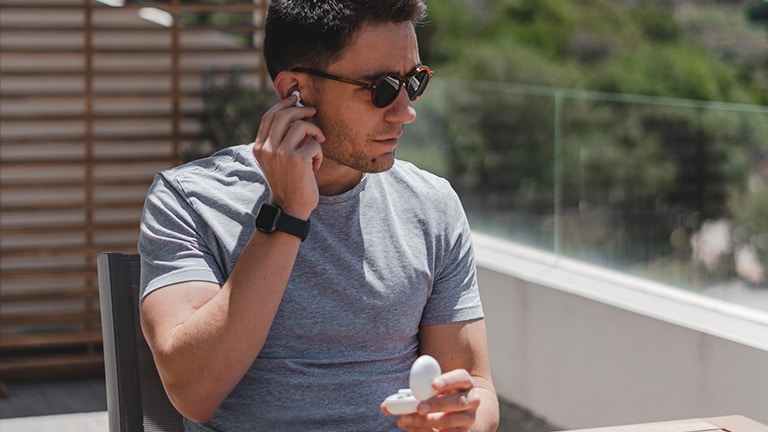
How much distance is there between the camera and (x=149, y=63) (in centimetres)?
557

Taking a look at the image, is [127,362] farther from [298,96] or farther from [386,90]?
[386,90]

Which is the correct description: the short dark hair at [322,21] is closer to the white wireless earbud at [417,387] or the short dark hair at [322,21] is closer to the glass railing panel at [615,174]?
the white wireless earbud at [417,387]

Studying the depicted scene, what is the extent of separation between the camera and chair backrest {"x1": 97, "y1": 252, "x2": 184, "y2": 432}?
6.43ft

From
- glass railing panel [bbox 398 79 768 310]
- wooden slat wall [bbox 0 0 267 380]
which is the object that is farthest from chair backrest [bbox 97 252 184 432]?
wooden slat wall [bbox 0 0 267 380]

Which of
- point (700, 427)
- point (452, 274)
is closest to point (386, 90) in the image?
point (452, 274)

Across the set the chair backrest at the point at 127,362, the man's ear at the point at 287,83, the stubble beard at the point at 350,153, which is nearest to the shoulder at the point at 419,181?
the stubble beard at the point at 350,153

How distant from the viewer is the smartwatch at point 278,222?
1.75 meters

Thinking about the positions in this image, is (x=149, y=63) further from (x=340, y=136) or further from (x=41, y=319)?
(x=340, y=136)

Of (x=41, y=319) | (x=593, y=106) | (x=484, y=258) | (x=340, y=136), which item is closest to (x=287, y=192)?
(x=340, y=136)

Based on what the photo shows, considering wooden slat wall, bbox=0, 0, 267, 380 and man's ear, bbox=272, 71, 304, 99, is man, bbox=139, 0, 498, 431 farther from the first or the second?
wooden slat wall, bbox=0, 0, 267, 380

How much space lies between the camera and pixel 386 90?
1.87 m

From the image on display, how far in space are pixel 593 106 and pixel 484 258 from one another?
138 centimetres

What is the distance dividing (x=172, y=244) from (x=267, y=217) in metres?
0.18

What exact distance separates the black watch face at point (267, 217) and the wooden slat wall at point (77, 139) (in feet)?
11.9
